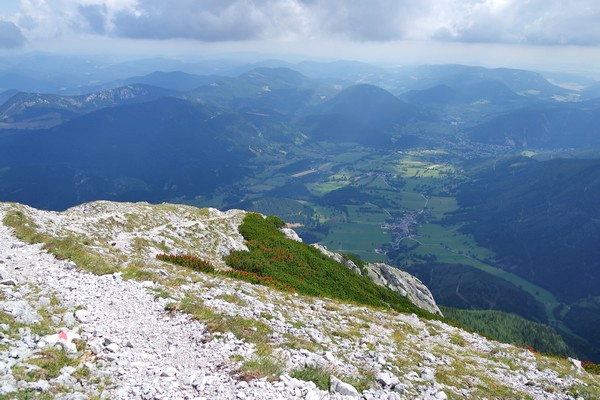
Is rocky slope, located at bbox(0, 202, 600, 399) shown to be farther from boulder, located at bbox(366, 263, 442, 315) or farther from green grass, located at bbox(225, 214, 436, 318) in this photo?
boulder, located at bbox(366, 263, 442, 315)

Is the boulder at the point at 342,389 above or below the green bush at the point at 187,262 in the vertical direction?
above

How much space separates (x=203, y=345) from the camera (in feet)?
59.7

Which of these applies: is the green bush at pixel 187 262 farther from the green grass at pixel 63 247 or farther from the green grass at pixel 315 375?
the green grass at pixel 315 375

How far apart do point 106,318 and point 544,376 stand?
1216 inches

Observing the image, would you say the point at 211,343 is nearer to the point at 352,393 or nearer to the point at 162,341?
the point at 162,341

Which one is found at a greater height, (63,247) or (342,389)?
(342,389)

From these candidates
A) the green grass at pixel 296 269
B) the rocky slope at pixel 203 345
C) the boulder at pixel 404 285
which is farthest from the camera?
the boulder at pixel 404 285

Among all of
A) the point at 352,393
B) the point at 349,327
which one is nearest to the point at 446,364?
the point at 349,327

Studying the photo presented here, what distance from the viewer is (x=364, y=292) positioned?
189 ft

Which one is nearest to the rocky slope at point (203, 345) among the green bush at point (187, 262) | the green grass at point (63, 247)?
the green grass at point (63, 247)

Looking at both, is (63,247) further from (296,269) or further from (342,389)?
(296,269)

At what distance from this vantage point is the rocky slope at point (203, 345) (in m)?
14.5

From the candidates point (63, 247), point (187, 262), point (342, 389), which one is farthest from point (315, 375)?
point (63, 247)

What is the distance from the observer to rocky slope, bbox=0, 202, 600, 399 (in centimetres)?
1452
